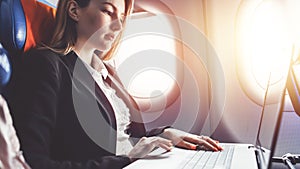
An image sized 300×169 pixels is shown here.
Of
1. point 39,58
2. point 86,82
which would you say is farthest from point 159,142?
point 39,58

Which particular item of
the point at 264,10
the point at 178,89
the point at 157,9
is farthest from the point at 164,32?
the point at 264,10

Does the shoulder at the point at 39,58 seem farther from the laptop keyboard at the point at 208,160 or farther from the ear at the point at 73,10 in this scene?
the laptop keyboard at the point at 208,160

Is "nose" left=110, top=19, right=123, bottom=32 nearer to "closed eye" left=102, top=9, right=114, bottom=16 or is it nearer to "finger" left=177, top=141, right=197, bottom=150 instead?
"closed eye" left=102, top=9, right=114, bottom=16

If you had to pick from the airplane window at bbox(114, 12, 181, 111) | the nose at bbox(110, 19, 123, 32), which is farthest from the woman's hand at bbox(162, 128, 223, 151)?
the nose at bbox(110, 19, 123, 32)

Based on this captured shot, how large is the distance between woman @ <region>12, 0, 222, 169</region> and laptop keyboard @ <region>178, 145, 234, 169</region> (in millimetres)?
66

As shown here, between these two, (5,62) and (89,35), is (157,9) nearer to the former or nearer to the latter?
(89,35)

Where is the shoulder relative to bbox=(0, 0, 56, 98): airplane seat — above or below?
below

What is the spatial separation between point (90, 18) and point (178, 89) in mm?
514

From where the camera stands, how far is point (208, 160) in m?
0.75

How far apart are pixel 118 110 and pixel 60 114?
0.26 m

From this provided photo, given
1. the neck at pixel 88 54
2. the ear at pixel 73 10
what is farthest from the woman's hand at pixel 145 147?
the ear at pixel 73 10

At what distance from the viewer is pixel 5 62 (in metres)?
0.66

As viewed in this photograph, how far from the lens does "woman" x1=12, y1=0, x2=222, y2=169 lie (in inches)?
28.0

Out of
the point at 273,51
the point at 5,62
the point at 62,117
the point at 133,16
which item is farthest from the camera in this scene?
the point at 273,51
